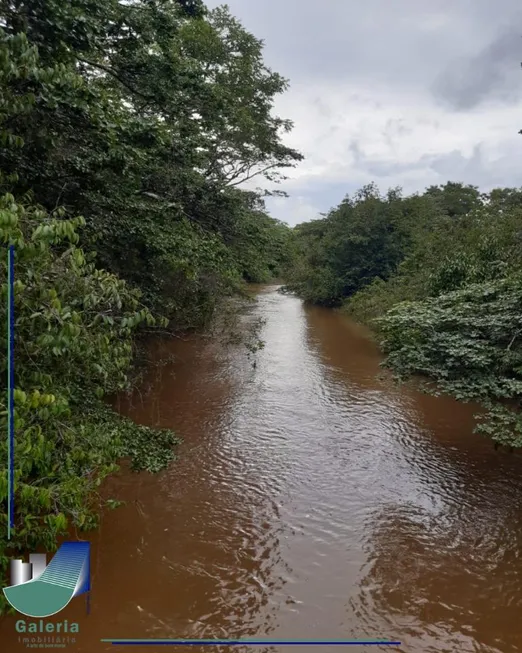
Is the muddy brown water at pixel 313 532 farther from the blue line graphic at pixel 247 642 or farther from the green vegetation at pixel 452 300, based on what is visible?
the green vegetation at pixel 452 300

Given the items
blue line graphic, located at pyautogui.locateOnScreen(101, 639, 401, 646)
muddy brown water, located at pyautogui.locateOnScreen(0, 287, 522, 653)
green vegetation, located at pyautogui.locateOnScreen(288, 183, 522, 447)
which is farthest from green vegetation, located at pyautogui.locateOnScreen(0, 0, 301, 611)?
green vegetation, located at pyautogui.locateOnScreen(288, 183, 522, 447)

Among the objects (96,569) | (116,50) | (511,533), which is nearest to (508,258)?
(511,533)

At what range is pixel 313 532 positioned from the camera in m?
6.36

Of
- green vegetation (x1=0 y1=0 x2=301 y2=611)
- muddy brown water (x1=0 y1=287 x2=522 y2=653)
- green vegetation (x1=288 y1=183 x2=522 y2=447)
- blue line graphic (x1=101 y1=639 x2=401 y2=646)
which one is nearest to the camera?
green vegetation (x1=0 y1=0 x2=301 y2=611)

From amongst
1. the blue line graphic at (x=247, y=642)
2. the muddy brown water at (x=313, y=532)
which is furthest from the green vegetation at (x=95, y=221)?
the blue line graphic at (x=247, y=642)

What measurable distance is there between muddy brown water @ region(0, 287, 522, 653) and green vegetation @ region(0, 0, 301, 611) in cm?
102

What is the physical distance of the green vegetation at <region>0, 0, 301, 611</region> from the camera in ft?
10.1

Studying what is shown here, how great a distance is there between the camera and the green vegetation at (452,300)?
704 centimetres

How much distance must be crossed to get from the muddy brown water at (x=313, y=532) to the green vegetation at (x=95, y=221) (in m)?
1.02

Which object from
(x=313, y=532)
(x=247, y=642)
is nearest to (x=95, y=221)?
(x=313, y=532)

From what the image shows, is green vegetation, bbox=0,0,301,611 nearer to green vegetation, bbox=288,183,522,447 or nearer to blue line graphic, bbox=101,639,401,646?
blue line graphic, bbox=101,639,401,646

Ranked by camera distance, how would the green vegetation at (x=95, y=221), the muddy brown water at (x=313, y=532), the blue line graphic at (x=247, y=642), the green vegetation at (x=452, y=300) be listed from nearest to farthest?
1. the green vegetation at (x=95, y=221)
2. the blue line graphic at (x=247, y=642)
3. the muddy brown water at (x=313, y=532)
4. the green vegetation at (x=452, y=300)

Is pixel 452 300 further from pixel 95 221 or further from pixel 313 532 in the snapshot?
pixel 95 221

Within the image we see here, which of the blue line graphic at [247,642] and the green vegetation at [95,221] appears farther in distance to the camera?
the blue line graphic at [247,642]
